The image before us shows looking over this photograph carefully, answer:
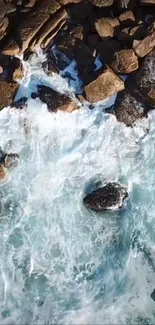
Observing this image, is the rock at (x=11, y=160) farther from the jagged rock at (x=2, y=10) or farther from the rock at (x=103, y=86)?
the jagged rock at (x=2, y=10)

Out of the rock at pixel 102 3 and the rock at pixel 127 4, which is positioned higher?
the rock at pixel 102 3

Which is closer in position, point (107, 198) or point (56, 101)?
point (107, 198)

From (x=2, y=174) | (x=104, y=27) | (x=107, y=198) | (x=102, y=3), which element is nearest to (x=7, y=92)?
(x=2, y=174)

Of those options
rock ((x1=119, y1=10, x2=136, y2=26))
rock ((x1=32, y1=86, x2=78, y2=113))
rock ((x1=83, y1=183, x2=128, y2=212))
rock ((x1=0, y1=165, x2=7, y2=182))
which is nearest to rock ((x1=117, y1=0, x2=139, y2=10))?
rock ((x1=119, y1=10, x2=136, y2=26))

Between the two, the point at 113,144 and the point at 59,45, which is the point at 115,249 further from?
the point at 59,45

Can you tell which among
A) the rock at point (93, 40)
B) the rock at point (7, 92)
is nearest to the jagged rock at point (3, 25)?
the rock at point (7, 92)

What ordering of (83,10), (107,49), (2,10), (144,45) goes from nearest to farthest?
(144,45) < (107,49) < (83,10) < (2,10)

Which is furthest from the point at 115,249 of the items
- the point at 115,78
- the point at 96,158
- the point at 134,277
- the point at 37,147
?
the point at 115,78

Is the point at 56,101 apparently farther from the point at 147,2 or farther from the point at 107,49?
the point at 147,2
